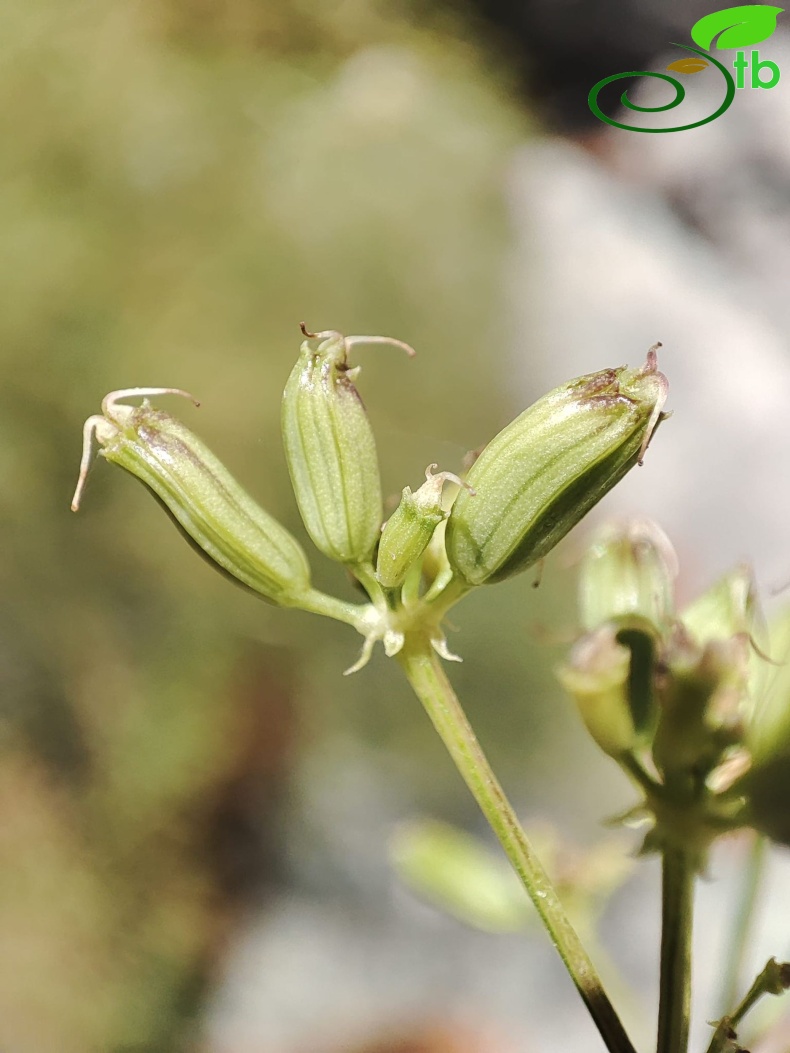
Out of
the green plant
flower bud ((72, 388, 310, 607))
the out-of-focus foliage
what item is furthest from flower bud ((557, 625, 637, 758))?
the out-of-focus foliage

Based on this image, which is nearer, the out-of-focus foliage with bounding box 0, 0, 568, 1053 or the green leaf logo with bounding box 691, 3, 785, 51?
the green leaf logo with bounding box 691, 3, 785, 51

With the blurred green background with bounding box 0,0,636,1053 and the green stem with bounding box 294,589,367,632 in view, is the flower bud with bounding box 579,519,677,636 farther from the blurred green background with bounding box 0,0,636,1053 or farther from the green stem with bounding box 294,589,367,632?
the blurred green background with bounding box 0,0,636,1053

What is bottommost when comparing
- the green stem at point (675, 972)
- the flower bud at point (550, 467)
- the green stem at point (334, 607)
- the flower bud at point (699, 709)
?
the green stem at point (675, 972)

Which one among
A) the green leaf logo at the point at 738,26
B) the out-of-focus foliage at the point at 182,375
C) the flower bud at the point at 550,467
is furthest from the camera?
the out-of-focus foliage at the point at 182,375

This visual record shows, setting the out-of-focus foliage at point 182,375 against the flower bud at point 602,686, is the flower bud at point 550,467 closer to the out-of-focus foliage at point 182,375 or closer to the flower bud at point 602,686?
the flower bud at point 602,686

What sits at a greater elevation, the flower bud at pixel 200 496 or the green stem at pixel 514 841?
the flower bud at pixel 200 496

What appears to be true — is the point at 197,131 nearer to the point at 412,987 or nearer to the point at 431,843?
the point at 431,843

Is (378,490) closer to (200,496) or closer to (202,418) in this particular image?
(200,496)

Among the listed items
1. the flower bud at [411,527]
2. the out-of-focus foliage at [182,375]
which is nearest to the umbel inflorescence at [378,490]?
the flower bud at [411,527]
